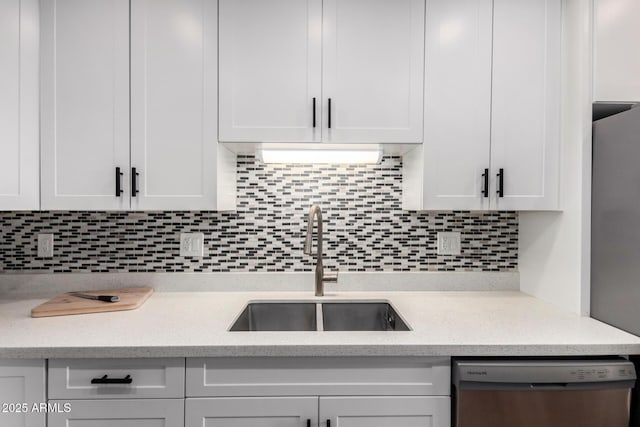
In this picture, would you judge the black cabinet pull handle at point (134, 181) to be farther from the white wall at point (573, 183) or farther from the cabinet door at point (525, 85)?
the white wall at point (573, 183)

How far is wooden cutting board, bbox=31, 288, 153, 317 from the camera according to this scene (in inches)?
59.6

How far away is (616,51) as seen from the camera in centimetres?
150

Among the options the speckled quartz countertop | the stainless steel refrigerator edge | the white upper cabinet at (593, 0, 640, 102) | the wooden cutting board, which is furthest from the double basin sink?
the white upper cabinet at (593, 0, 640, 102)

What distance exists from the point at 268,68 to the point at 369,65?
408 mm

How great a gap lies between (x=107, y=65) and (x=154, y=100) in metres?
0.23

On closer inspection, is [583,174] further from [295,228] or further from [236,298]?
[236,298]

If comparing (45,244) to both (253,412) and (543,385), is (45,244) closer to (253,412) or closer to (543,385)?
(253,412)

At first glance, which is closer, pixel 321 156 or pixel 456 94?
pixel 456 94

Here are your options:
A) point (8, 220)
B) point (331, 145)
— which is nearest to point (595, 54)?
point (331, 145)

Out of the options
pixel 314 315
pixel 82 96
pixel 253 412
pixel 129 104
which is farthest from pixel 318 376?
pixel 82 96

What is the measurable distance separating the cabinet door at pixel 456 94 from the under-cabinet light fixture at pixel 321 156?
272 mm

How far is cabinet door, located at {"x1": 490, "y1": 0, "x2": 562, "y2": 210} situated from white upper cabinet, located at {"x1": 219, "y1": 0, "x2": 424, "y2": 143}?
34cm

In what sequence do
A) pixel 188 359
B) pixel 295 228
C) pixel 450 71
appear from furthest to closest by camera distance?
1. pixel 295 228
2. pixel 450 71
3. pixel 188 359

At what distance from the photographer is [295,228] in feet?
6.42
